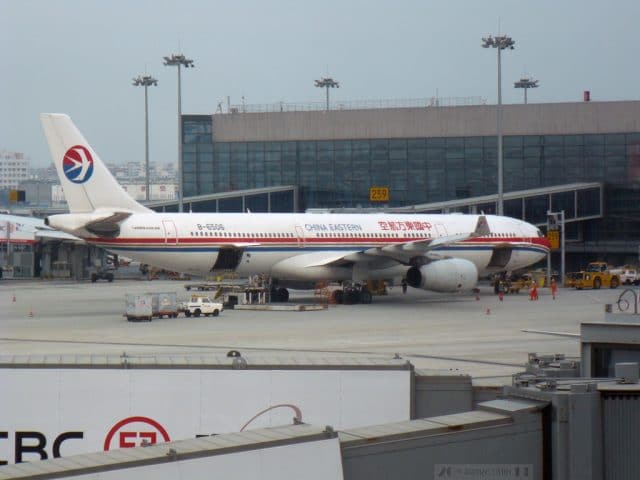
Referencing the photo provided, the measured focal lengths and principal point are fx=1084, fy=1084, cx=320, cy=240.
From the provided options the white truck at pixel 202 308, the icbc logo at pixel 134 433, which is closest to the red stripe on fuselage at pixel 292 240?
the white truck at pixel 202 308

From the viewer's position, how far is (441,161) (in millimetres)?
85938

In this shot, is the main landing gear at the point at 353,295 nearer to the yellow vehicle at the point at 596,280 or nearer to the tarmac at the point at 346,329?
the tarmac at the point at 346,329

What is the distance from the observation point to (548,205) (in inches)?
3118

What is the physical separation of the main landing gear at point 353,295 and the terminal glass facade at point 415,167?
31.7 m

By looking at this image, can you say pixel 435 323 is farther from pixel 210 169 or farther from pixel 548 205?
pixel 210 169

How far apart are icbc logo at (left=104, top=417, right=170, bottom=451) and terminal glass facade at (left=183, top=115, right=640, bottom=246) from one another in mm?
65507

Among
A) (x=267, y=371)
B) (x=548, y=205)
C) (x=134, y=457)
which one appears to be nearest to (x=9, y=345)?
(x=267, y=371)

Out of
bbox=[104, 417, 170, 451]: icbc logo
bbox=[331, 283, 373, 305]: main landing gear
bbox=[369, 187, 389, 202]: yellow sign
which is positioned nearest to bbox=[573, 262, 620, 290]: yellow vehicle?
bbox=[331, 283, 373, 305]: main landing gear

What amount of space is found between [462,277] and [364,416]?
3467 cm

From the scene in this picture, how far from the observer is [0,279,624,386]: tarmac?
101 ft

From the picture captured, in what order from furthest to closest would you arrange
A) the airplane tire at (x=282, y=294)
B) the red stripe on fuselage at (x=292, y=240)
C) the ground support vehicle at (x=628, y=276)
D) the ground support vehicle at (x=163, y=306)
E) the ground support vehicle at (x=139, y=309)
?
1. the ground support vehicle at (x=628, y=276)
2. the airplane tire at (x=282, y=294)
3. the red stripe on fuselage at (x=292, y=240)
4. the ground support vehicle at (x=163, y=306)
5. the ground support vehicle at (x=139, y=309)

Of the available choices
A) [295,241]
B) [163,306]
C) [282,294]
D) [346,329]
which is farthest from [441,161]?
[346,329]

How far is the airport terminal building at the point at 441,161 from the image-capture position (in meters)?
78.7

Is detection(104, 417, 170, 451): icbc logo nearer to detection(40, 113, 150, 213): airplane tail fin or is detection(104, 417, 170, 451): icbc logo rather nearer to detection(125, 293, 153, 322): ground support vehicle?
detection(125, 293, 153, 322): ground support vehicle
